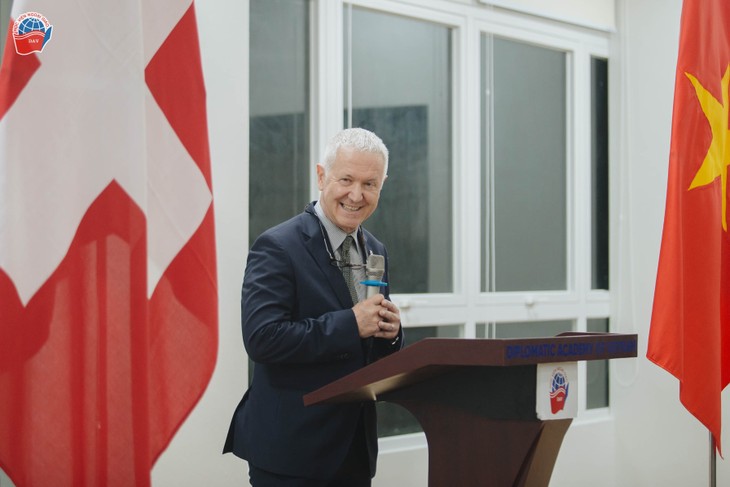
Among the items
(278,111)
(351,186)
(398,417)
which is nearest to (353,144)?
(351,186)

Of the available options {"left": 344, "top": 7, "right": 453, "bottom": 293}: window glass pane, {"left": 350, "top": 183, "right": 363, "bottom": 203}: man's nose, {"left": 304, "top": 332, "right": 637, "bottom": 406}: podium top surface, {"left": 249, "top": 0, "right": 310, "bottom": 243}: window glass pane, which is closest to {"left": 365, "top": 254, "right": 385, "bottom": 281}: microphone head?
{"left": 350, "top": 183, "right": 363, "bottom": 203}: man's nose

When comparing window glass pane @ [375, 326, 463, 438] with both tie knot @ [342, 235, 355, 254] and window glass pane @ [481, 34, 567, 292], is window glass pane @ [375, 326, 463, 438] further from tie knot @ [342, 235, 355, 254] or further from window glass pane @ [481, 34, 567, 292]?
tie knot @ [342, 235, 355, 254]

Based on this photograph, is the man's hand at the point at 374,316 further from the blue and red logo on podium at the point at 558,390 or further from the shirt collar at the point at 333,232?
the blue and red logo on podium at the point at 558,390

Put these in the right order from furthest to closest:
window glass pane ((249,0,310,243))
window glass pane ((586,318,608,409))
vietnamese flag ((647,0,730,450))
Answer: window glass pane ((586,318,608,409)) → window glass pane ((249,0,310,243)) → vietnamese flag ((647,0,730,450))

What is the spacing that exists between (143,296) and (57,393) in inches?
10.8

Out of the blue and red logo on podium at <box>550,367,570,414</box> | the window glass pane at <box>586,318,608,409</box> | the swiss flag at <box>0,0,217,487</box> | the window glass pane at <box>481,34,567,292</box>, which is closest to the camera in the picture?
the blue and red logo on podium at <box>550,367,570,414</box>

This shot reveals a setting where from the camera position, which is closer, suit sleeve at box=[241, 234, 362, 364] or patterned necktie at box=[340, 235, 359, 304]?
suit sleeve at box=[241, 234, 362, 364]

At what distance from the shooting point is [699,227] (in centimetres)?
320

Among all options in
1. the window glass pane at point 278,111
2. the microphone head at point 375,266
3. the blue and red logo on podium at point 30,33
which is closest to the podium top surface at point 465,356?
the microphone head at point 375,266

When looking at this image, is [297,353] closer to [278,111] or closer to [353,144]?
[353,144]

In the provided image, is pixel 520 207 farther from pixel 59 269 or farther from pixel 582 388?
pixel 59 269

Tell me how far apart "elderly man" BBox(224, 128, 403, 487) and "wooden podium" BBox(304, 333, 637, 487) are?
0.69 feet

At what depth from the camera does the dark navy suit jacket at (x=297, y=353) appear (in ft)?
6.36

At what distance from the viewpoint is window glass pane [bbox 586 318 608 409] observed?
4.82m
